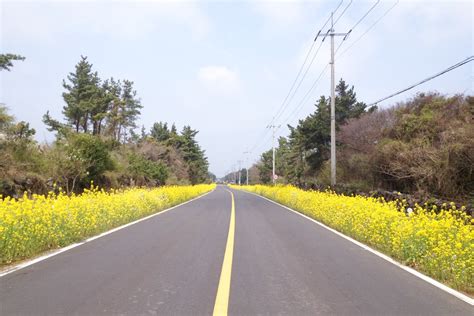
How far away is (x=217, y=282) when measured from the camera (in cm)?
585

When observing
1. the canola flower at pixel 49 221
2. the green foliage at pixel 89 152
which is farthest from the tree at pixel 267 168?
the canola flower at pixel 49 221

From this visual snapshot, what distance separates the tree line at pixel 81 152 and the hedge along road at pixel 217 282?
25.2 ft

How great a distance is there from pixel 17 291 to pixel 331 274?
187 inches

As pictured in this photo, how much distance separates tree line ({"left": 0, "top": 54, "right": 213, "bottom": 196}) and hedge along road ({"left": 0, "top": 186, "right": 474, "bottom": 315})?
7.69 meters

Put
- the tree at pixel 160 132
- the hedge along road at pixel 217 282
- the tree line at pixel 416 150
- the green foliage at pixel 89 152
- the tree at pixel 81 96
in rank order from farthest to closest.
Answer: the tree at pixel 160 132
the tree at pixel 81 96
the green foliage at pixel 89 152
the tree line at pixel 416 150
the hedge along road at pixel 217 282

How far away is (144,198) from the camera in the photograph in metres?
18.6

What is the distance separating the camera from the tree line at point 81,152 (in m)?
20.4

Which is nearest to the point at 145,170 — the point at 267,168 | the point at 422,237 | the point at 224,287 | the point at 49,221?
the point at 49,221

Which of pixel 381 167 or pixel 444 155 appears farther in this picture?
pixel 381 167

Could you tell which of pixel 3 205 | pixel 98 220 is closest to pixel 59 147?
pixel 98 220

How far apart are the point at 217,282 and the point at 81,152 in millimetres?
20156

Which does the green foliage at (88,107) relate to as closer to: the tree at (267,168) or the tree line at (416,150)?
the tree line at (416,150)

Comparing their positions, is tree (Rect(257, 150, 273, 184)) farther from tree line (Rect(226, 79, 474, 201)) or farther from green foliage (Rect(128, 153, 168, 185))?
tree line (Rect(226, 79, 474, 201))

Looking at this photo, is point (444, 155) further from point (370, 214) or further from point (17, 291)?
point (17, 291)
